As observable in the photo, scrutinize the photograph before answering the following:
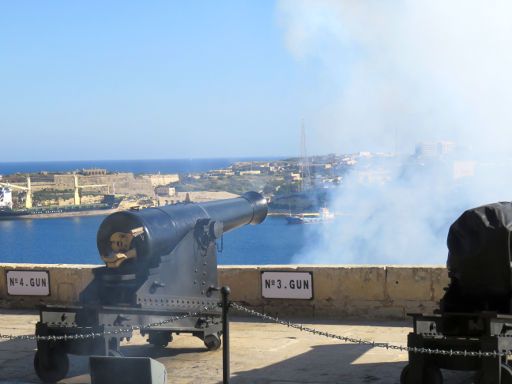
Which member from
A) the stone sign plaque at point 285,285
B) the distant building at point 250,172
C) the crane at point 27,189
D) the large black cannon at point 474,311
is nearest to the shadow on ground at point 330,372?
the large black cannon at point 474,311

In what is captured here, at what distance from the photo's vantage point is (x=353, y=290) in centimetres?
866

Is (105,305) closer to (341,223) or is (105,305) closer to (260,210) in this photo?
(260,210)

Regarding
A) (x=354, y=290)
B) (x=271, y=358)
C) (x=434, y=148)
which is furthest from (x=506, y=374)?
(x=434, y=148)

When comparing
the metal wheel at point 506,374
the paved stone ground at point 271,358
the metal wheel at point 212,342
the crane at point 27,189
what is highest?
the metal wheel at point 506,374

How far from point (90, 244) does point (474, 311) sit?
78.3 metres

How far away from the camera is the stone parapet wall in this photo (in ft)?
27.8

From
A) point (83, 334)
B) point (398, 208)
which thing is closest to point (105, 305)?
point (83, 334)

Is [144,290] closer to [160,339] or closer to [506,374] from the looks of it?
[160,339]

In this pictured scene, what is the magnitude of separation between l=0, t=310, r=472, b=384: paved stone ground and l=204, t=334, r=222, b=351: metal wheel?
0.19 ft

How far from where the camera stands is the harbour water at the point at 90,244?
62.5 metres

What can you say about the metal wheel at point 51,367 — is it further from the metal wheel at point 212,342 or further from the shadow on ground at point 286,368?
the metal wheel at point 212,342

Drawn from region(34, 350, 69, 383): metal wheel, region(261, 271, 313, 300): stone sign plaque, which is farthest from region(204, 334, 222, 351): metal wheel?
region(261, 271, 313, 300): stone sign plaque

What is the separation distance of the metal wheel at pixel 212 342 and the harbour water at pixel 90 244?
1743 inches

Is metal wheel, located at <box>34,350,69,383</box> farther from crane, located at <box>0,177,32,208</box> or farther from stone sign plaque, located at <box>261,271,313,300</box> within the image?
crane, located at <box>0,177,32,208</box>
